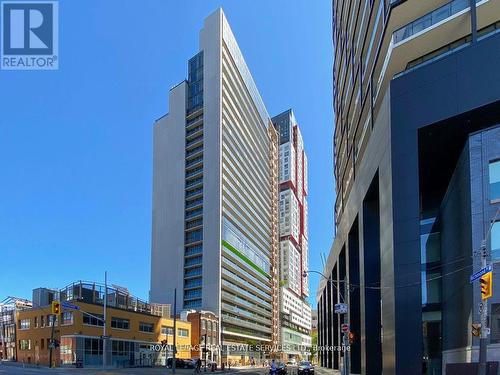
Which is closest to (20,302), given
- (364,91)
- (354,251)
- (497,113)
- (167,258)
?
(167,258)

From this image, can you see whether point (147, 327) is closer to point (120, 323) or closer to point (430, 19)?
point (120, 323)

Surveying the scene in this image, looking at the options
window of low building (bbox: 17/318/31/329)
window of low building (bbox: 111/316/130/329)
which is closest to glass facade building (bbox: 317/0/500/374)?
window of low building (bbox: 111/316/130/329)

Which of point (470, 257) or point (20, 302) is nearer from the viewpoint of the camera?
point (470, 257)

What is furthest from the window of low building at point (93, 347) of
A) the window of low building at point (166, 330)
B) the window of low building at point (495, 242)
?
the window of low building at point (495, 242)

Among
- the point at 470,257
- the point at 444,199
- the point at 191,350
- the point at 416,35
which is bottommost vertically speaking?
the point at 191,350

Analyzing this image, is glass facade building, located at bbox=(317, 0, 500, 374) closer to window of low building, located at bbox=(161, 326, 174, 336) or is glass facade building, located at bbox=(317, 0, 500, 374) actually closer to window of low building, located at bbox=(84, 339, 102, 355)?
window of low building, located at bbox=(84, 339, 102, 355)

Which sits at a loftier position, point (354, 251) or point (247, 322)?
point (354, 251)

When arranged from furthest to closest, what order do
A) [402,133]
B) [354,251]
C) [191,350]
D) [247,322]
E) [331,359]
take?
[247,322]
[191,350]
[331,359]
[354,251]
[402,133]

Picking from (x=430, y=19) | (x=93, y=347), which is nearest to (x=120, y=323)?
(x=93, y=347)

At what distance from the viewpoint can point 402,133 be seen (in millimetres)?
29859

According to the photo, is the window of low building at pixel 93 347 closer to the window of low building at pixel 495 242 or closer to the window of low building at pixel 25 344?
the window of low building at pixel 25 344

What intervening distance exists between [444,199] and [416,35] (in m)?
9.82

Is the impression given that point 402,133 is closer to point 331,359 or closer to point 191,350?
point 331,359

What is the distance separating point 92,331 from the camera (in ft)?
226
